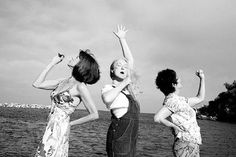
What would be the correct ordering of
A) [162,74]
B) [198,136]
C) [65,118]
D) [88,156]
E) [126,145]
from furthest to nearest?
1. [88,156]
2. [162,74]
3. [198,136]
4. [65,118]
5. [126,145]

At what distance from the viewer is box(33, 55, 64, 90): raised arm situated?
178 inches

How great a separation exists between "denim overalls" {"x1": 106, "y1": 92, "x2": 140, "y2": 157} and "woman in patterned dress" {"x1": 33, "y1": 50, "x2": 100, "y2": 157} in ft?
1.34

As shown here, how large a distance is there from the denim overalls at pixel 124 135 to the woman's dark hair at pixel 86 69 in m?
0.69

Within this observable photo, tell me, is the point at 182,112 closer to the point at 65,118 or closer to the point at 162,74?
the point at 162,74

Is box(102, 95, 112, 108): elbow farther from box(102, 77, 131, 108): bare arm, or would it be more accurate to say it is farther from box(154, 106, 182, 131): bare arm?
box(154, 106, 182, 131): bare arm

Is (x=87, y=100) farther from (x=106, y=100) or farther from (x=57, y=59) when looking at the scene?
(x=57, y=59)

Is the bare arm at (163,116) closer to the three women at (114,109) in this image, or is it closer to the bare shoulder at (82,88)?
the three women at (114,109)

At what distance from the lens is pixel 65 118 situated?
14.3 feet

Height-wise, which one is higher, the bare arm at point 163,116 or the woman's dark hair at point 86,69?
the woman's dark hair at point 86,69

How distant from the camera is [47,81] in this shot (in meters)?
4.60

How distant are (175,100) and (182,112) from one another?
9.1 inches

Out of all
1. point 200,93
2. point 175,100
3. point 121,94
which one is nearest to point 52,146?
point 121,94

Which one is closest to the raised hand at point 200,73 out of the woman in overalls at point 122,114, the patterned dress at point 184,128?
the patterned dress at point 184,128

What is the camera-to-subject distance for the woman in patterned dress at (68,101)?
4.26 metres
